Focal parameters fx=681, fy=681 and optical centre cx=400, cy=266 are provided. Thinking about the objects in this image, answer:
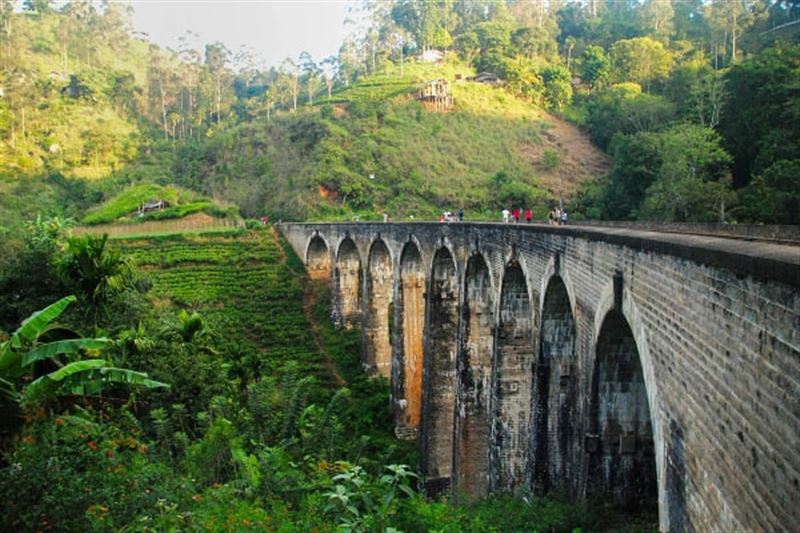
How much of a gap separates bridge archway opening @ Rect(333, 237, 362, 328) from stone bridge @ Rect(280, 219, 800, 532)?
8.94m

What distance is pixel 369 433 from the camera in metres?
25.0

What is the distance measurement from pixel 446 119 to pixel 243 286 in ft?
96.0

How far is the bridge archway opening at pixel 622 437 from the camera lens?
34.7 ft

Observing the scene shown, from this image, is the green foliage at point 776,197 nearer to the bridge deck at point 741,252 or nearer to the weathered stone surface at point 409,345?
the weathered stone surface at point 409,345

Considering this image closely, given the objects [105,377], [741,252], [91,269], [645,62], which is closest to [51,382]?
[105,377]

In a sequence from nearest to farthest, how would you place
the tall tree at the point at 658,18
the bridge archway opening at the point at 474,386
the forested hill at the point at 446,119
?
the bridge archway opening at the point at 474,386
the forested hill at the point at 446,119
the tall tree at the point at 658,18

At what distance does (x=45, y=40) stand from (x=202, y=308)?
61093 mm

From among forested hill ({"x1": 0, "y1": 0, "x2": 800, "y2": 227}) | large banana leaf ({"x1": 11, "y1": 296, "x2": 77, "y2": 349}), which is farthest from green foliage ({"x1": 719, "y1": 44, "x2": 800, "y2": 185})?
large banana leaf ({"x1": 11, "y1": 296, "x2": 77, "y2": 349})

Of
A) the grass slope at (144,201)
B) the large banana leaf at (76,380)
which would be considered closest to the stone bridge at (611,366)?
the large banana leaf at (76,380)

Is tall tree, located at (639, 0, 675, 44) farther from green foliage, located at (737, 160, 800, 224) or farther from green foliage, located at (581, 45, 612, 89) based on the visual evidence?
green foliage, located at (737, 160, 800, 224)

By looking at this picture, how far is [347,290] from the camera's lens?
34.6m

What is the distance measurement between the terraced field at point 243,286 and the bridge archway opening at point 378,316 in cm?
195

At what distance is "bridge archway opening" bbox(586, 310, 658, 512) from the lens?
1057cm

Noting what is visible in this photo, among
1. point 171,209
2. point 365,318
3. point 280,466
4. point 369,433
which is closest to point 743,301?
point 280,466
